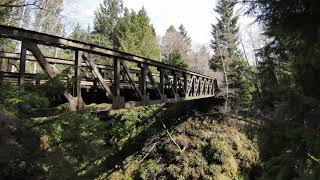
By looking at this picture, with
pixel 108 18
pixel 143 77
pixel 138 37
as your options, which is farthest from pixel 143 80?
pixel 108 18

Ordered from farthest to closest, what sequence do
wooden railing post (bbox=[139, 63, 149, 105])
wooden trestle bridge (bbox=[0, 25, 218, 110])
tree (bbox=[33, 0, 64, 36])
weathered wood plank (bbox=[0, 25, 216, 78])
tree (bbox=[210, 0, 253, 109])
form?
tree (bbox=[210, 0, 253, 109]) → tree (bbox=[33, 0, 64, 36]) → wooden railing post (bbox=[139, 63, 149, 105]) → wooden trestle bridge (bbox=[0, 25, 218, 110]) → weathered wood plank (bbox=[0, 25, 216, 78])

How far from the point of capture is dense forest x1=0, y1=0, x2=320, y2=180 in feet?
10.6

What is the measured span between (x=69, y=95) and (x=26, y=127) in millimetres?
1698

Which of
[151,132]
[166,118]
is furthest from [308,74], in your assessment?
[166,118]

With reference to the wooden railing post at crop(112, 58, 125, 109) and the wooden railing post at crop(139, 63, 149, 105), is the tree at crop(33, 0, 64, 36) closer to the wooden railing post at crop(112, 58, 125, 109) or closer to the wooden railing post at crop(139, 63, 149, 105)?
the wooden railing post at crop(139, 63, 149, 105)

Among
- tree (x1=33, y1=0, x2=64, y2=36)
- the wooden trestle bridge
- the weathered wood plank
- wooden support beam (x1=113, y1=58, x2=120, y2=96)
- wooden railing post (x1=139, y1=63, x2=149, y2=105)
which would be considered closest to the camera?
the weathered wood plank

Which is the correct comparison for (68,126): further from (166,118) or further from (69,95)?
(166,118)

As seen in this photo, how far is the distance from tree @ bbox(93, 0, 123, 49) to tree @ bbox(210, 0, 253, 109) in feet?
42.9

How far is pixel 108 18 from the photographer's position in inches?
1789

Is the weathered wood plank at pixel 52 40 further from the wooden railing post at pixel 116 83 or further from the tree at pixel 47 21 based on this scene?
the tree at pixel 47 21

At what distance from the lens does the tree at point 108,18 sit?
147ft

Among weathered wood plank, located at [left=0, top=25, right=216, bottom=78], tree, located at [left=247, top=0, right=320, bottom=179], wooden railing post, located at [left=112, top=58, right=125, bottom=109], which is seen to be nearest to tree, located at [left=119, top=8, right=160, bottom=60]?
wooden railing post, located at [left=112, top=58, right=125, bottom=109]

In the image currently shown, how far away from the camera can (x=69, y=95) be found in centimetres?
→ 587

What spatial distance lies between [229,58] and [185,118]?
48.4 feet
